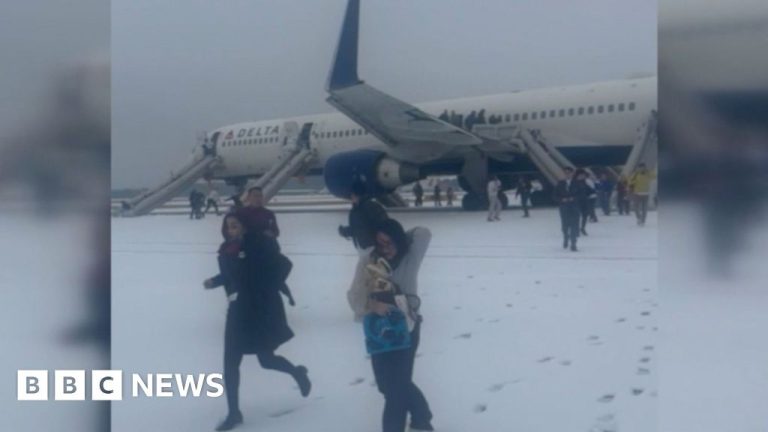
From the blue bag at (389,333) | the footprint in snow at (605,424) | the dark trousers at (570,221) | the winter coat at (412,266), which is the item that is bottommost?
the footprint in snow at (605,424)

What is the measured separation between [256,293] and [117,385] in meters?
0.39

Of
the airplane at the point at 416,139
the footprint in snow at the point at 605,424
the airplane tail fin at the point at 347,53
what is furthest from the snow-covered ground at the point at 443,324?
the airplane tail fin at the point at 347,53

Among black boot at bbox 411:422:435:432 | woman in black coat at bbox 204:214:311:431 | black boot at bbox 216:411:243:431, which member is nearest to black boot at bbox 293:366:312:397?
woman in black coat at bbox 204:214:311:431

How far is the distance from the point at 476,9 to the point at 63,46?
960 mm

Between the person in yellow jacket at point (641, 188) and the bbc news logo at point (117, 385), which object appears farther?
the bbc news logo at point (117, 385)

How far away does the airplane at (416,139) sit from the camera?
1877 millimetres

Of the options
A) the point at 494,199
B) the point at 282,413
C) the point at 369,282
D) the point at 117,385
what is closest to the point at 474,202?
the point at 494,199

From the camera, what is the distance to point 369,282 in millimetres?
1873

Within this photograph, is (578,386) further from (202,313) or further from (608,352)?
(202,313)

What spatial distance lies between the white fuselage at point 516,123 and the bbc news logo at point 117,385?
493 millimetres

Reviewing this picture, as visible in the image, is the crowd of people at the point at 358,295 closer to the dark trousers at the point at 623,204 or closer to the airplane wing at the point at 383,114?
the airplane wing at the point at 383,114

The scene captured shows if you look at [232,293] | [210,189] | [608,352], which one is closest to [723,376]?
[608,352]

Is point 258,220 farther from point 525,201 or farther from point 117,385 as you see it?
point 525,201

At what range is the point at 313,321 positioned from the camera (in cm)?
189
